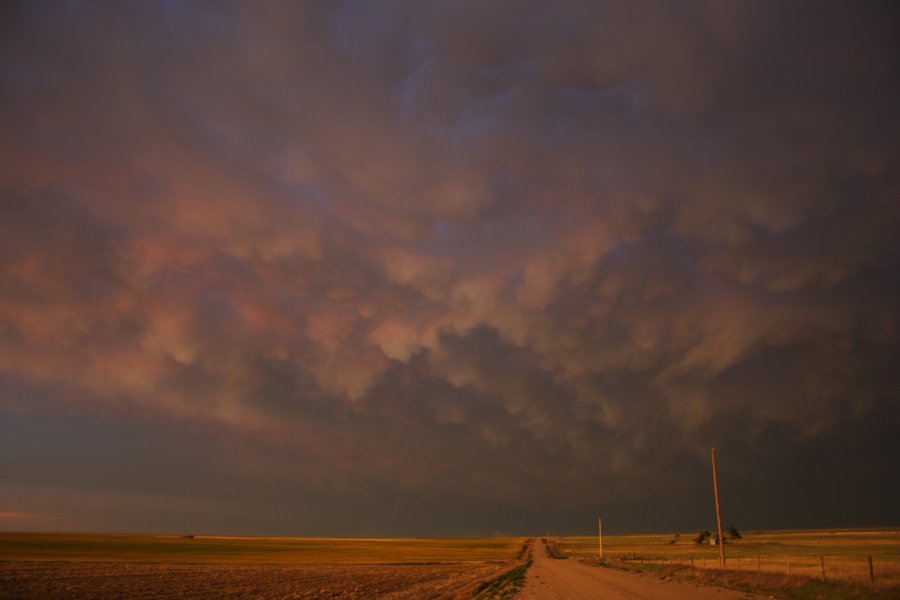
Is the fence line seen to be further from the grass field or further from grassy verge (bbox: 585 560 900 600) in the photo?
grassy verge (bbox: 585 560 900 600)

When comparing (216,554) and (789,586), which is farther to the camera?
(216,554)

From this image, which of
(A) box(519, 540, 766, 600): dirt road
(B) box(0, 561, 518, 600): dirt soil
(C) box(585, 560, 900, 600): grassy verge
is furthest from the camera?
(B) box(0, 561, 518, 600): dirt soil

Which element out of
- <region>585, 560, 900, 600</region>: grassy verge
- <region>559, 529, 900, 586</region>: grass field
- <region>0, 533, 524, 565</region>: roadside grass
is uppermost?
<region>585, 560, 900, 600</region>: grassy verge

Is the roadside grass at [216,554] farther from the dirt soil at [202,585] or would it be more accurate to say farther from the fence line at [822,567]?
the fence line at [822,567]

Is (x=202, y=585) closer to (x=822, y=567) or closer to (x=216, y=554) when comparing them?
(x=822, y=567)

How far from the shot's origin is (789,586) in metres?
29.0

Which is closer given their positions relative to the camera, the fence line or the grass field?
the fence line

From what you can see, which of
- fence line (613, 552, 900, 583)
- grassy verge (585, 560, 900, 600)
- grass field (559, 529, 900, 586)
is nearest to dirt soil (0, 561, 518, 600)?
grassy verge (585, 560, 900, 600)

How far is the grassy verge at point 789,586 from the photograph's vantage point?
24453mm

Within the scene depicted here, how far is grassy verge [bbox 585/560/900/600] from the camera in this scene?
80.2ft

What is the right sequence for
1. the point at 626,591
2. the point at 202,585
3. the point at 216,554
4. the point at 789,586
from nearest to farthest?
the point at 789,586 < the point at 626,591 < the point at 202,585 < the point at 216,554

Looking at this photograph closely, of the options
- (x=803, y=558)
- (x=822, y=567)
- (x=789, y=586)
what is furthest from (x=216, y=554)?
(x=822, y=567)

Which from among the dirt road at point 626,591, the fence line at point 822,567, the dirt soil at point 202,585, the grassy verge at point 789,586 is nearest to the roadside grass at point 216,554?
the dirt soil at point 202,585

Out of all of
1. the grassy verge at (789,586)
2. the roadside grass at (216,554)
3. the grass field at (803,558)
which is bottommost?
the roadside grass at (216,554)
